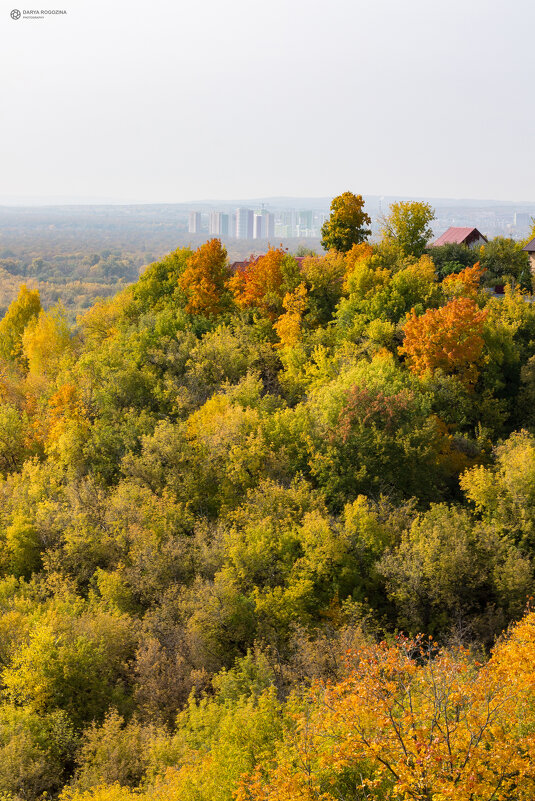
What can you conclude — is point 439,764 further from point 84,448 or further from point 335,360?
point 84,448

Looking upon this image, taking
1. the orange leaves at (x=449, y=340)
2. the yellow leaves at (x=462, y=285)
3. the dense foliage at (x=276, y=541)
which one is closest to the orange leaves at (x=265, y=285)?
the dense foliage at (x=276, y=541)

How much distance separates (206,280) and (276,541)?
1111 inches

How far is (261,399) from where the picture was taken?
153 feet

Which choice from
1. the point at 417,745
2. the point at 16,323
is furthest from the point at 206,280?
the point at 417,745

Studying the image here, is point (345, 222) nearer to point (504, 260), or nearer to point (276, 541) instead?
point (504, 260)

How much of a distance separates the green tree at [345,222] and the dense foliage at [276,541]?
12.2 ft

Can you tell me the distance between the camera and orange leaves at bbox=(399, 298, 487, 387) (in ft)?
143

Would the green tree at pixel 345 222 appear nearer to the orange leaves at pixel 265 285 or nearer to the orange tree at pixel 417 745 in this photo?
the orange leaves at pixel 265 285

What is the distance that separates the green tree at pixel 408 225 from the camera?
59188 millimetres

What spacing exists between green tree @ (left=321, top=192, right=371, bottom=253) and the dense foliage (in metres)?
3.72

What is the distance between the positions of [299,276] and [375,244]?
8870mm

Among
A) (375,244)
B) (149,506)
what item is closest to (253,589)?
(149,506)

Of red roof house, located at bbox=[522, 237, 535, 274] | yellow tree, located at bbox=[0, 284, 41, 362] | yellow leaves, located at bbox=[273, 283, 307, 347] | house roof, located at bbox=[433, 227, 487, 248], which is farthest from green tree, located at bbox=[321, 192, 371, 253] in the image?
yellow tree, located at bbox=[0, 284, 41, 362]

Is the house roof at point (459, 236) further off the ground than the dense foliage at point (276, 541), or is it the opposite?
the house roof at point (459, 236)
